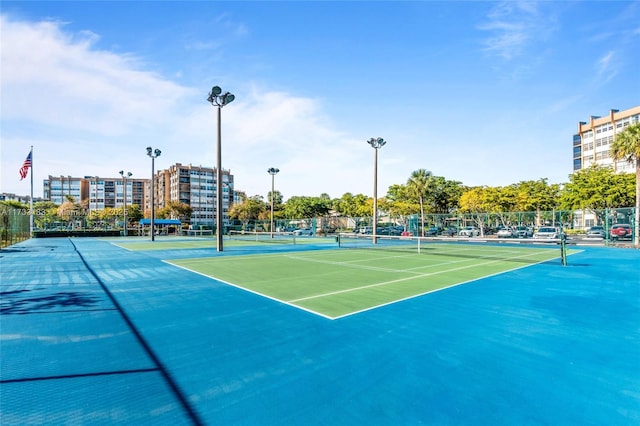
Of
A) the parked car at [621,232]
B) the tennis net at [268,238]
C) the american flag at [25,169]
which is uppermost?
the american flag at [25,169]

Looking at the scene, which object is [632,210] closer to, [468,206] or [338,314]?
[468,206]

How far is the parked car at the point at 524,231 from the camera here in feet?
121

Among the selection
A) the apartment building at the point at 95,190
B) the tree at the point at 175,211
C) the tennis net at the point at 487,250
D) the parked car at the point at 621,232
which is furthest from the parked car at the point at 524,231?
the apartment building at the point at 95,190

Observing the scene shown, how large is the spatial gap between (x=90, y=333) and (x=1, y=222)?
28401mm

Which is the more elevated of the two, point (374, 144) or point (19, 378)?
point (374, 144)

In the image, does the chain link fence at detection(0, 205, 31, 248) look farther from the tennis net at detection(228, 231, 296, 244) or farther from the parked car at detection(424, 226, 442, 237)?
the parked car at detection(424, 226, 442, 237)

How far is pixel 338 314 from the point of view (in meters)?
7.21

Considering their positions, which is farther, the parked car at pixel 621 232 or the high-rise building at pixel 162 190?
the high-rise building at pixel 162 190

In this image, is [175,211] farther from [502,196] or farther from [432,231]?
[502,196]

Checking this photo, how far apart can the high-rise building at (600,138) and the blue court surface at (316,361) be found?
85.8 metres

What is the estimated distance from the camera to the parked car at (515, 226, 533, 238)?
36875mm

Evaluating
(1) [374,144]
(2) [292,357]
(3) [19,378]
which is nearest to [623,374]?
(2) [292,357]

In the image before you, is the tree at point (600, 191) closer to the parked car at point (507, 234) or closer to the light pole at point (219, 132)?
the parked car at point (507, 234)

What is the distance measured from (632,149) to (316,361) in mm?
33315
